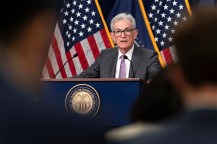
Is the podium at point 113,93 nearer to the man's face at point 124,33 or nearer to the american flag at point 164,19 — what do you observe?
the man's face at point 124,33

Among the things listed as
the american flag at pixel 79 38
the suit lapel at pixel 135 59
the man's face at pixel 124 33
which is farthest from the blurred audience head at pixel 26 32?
the american flag at pixel 79 38

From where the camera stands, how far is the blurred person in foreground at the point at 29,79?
1.24 m

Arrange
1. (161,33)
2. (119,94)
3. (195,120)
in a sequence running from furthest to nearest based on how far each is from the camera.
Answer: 1. (161,33)
2. (119,94)
3. (195,120)

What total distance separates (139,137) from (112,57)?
201 inches

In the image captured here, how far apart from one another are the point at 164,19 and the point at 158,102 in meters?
7.63

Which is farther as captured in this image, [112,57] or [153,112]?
[112,57]

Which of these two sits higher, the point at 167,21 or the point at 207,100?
the point at 167,21

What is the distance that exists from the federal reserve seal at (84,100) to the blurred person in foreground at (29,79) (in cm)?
354

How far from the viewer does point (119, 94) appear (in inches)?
196

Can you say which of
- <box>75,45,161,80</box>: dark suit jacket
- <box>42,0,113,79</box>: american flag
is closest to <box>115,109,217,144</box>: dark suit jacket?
<box>75,45,161,80</box>: dark suit jacket

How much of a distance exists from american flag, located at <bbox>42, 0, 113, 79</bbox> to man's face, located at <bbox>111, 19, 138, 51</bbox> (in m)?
2.38

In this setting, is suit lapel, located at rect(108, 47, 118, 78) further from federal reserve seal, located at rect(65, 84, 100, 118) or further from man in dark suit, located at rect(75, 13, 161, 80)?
federal reserve seal, located at rect(65, 84, 100, 118)

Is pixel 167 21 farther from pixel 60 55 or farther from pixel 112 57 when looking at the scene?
pixel 112 57

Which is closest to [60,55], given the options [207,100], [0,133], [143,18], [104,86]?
[143,18]
